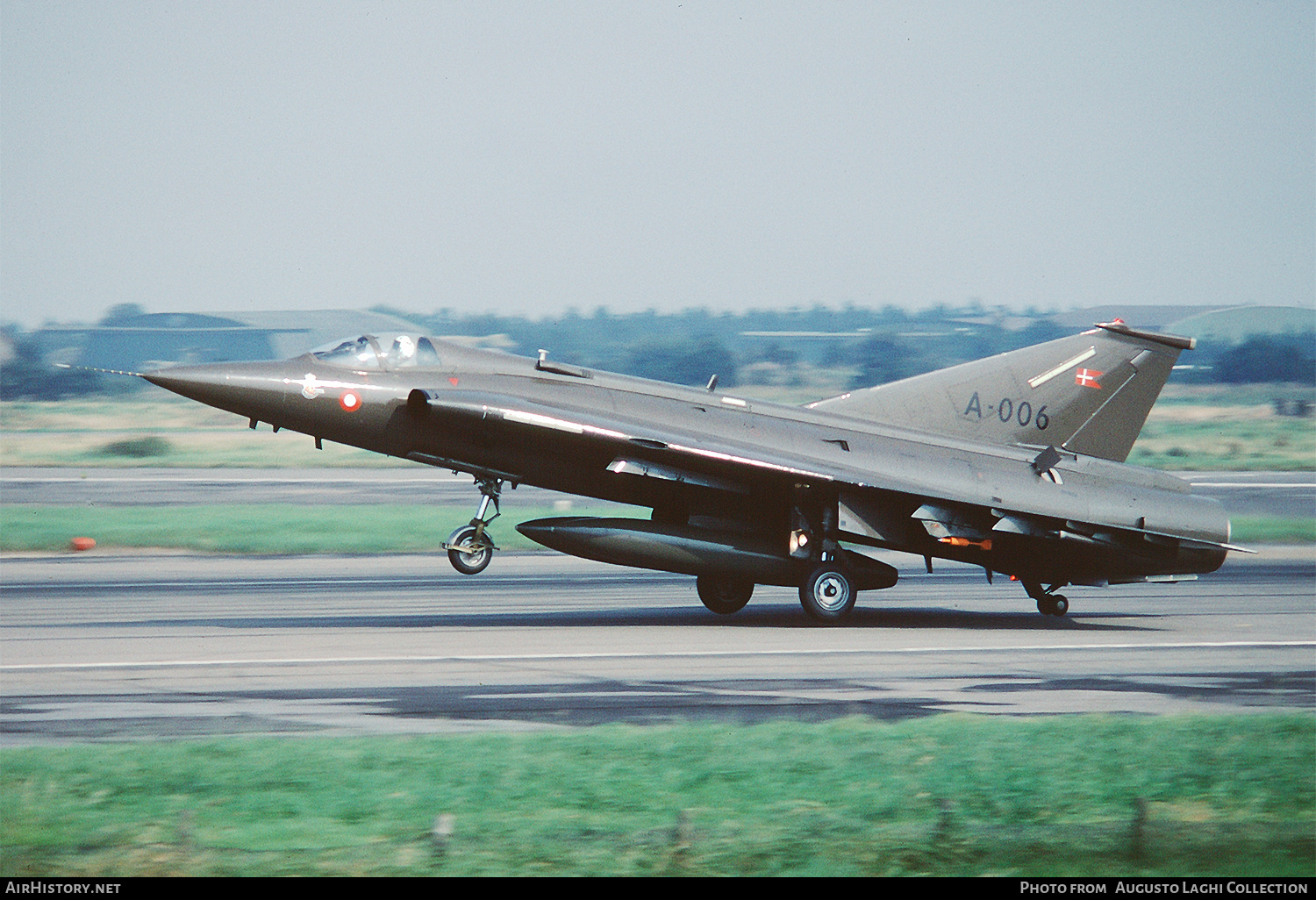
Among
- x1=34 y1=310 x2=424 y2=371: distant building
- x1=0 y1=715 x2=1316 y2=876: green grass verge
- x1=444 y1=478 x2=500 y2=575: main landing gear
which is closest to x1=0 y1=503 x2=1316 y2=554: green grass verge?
x1=444 y1=478 x2=500 y2=575: main landing gear

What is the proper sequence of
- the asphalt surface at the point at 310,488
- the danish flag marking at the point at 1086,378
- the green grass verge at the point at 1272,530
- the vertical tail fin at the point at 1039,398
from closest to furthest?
the vertical tail fin at the point at 1039,398
the danish flag marking at the point at 1086,378
the green grass verge at the point at 1272,530
the asphalt surface at the point at 310,488

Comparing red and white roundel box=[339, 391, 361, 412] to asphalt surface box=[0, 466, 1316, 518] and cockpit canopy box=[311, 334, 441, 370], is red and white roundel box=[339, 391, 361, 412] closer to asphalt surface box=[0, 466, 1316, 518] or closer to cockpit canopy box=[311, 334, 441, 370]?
cockpit canopy box=[311, 334, 441, 370]

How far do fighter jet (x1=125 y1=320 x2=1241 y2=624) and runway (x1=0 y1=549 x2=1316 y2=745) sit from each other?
37.2 inches

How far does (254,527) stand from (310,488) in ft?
38.2

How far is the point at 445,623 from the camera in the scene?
16.6 meters

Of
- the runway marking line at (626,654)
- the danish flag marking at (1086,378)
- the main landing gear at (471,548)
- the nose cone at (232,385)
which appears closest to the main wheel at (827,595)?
the runway marking line at (626,654)

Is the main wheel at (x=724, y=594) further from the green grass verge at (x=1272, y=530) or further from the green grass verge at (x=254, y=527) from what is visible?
the green grass verge at (x=1272, y=530)

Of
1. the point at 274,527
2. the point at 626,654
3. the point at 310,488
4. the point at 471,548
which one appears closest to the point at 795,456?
the point at 626,654

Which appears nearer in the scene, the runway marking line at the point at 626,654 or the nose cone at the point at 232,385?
the runway marking line at the point at 626,654

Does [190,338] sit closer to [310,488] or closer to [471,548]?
[310,488]

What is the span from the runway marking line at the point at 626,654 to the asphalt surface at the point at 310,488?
814 inches

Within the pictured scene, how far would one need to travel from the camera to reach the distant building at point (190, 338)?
7731 cm

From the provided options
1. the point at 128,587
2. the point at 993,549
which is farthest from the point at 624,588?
the point at 128,587

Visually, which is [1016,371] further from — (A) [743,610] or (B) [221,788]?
(B) [221,788]
